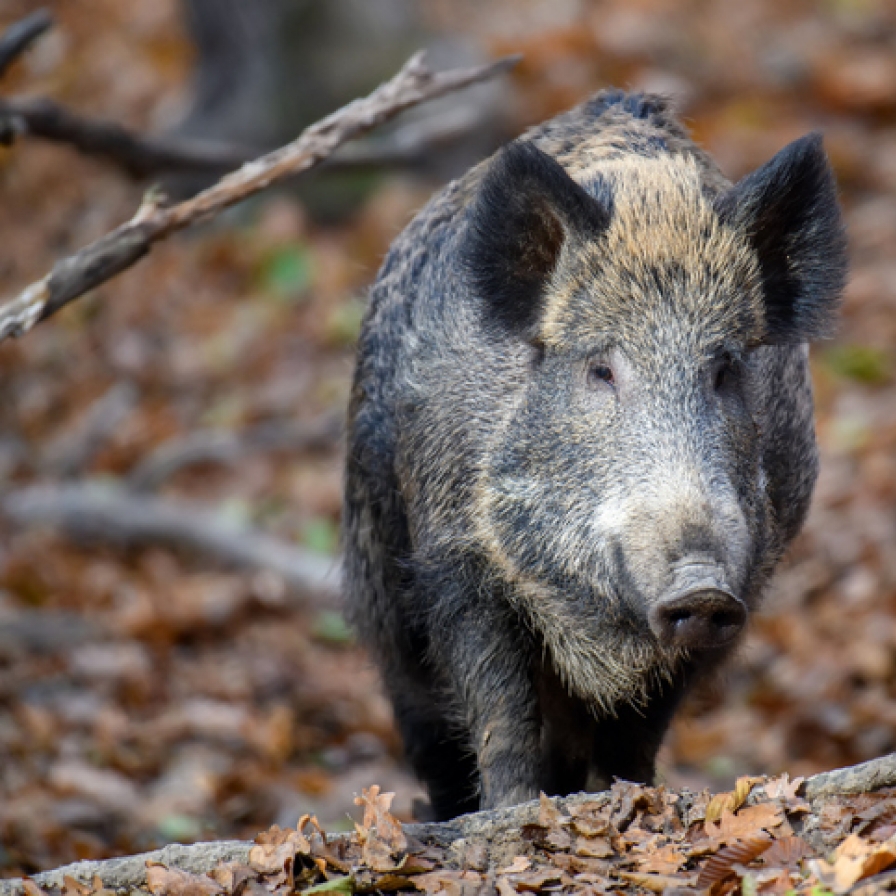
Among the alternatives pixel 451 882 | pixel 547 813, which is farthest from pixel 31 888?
pixel 547 813

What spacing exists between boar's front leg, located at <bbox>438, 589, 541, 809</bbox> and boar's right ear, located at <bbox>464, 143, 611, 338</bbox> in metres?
0.99

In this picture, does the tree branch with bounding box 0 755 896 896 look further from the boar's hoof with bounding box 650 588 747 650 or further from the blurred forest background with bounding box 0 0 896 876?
the blurred forest background with bounding box 0 0 896 876

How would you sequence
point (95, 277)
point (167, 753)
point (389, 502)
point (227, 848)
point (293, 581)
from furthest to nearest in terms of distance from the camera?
point (293, 581)
point (167, 753)
point (389, 502)
point (95, 277)
point (227, 848)

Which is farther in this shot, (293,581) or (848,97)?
(848,97)

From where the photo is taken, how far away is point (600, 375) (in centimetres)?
431

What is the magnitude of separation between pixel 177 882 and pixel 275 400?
786 cm

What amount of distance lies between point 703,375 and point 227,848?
206 centimetres

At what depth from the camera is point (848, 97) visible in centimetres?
1295

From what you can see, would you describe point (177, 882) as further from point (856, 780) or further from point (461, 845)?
point (856, 780)

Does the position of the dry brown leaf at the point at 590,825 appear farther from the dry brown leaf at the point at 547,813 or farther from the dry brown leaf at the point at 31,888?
the dry brown leaf at the point at 31,888

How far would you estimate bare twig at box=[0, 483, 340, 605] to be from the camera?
8914 millimetres

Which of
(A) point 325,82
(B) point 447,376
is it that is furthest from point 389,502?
(A) point 325,82

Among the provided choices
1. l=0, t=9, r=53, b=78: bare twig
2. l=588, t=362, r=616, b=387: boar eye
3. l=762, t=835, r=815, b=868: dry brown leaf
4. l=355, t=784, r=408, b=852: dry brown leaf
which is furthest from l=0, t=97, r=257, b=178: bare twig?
l=762, t=835, r=815, b=868: dry brown leaf

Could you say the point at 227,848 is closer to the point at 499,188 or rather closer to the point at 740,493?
the point at 740,493
